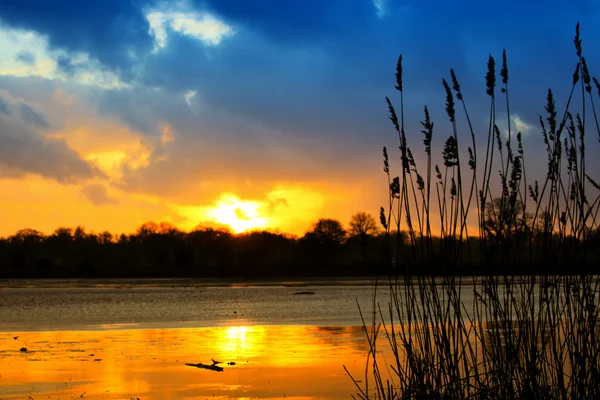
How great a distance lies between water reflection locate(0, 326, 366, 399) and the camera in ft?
29.7

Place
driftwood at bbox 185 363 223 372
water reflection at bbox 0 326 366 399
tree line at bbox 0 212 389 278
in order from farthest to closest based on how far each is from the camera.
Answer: tree line at bbox 0 212 389 278, driftwood at bbox 185 363 223 372, water reflection at bbox 0 326 366 399

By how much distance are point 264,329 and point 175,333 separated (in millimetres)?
2206

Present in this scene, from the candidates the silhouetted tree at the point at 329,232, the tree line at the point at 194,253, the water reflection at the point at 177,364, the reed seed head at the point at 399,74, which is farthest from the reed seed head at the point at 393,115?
the silhouetted tree at the point at 329,232

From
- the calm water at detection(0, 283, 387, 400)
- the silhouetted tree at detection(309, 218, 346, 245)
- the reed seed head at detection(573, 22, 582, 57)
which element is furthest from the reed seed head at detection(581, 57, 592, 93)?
the silhouetted tree at detection(309, 218, 346, 245)

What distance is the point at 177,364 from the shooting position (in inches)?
448

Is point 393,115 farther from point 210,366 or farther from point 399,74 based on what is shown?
point 210,366

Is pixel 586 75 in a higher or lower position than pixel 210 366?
higher

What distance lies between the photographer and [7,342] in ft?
49.4

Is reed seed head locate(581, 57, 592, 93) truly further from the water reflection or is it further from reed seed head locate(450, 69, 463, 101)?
the water reflection

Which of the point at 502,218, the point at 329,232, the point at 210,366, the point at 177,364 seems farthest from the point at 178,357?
the point at 329,232

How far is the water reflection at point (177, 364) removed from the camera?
905cm

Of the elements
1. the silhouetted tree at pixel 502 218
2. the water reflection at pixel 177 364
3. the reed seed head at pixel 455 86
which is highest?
the reed seed head at pixel 455 86

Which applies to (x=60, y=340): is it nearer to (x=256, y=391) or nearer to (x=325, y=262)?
(x=256, y=391)

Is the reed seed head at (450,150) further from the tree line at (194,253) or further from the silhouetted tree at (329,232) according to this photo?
the silhouetted tree at (329,232)
